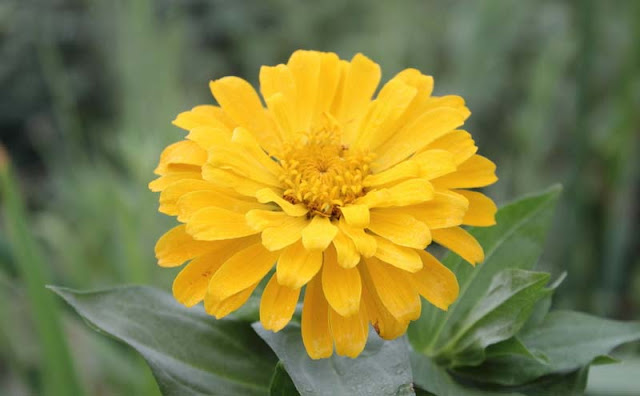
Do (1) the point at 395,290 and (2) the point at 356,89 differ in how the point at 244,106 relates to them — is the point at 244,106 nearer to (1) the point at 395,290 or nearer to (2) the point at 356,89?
(2) the point at 356,89

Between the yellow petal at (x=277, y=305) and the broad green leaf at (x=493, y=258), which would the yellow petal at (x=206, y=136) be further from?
the broad green leaf at (x=493, y=258)

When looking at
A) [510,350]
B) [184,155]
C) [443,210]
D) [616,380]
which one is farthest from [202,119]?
[616,380]

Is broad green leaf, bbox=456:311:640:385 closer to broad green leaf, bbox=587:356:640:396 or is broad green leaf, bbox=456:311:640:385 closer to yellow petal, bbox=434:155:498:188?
yellow petal, bbox=434:155:498:188

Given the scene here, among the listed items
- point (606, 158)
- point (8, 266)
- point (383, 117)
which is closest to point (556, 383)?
point (383, 117)

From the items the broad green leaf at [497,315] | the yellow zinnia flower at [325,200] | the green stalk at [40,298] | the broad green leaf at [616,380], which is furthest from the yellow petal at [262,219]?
the broad green leaf at [616,380]

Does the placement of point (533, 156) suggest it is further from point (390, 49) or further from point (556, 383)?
point (556, 383)
